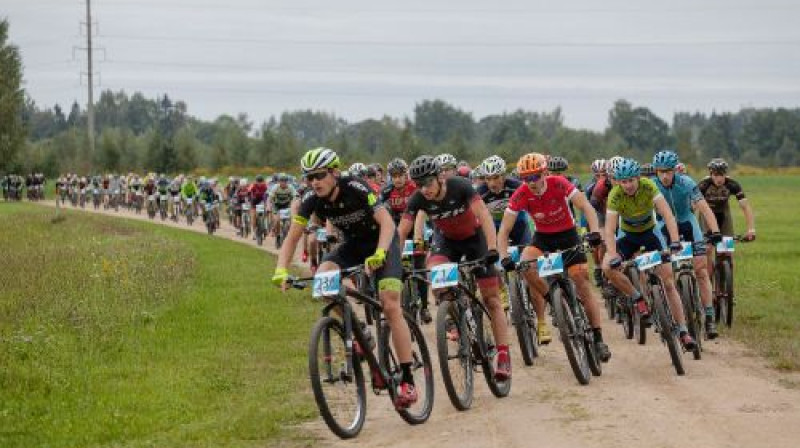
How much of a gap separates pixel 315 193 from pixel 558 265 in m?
3.28

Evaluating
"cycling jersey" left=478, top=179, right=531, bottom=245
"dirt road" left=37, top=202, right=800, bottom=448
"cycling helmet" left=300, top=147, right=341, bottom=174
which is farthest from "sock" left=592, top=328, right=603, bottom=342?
"cycling helmet" left=300, top=147, right=341, bottom=174

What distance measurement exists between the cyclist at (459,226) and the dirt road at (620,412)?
2.52 feet

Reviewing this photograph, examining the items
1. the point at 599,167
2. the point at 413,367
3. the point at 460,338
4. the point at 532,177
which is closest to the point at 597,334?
the point at 532,177

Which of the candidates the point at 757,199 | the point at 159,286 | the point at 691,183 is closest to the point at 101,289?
the point at 159,286

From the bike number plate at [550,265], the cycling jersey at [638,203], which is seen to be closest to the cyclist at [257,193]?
the cycling jersey at [638,203]

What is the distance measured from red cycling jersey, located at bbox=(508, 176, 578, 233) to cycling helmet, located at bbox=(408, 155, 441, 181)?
2171 millimetres

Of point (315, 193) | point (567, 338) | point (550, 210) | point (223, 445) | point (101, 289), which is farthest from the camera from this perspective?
point (101, 289)

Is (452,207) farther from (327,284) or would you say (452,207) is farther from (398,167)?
(398,167)

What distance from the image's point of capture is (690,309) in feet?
47.9

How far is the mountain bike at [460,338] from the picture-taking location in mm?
11094

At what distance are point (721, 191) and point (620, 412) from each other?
7.75m

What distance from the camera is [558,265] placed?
1296 centimetres

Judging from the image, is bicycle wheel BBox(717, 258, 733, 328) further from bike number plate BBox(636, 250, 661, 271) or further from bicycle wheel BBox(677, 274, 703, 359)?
bike number plate BBox(636, 250, 661, 271)

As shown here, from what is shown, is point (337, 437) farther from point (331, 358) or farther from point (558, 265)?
point (558, 265)
